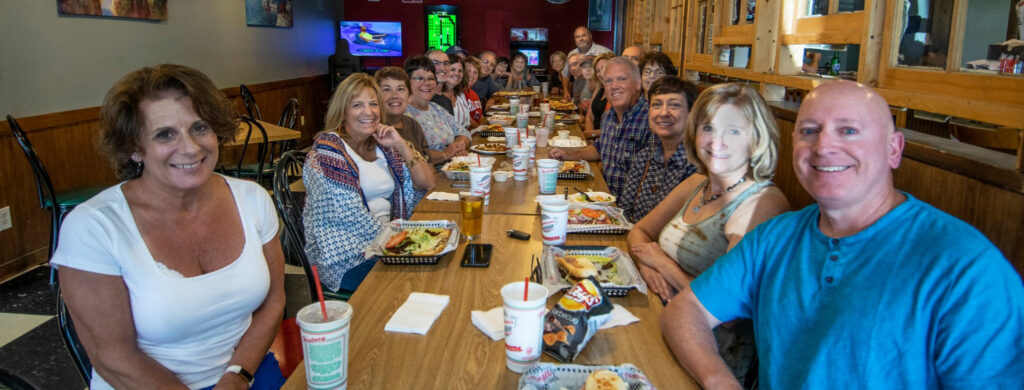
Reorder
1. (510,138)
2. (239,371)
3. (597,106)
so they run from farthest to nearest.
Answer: (597,106) → (510,138) → (239,371)

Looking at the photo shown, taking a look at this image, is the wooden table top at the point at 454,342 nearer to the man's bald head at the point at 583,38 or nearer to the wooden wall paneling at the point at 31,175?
the wooden wall paneling at the point at 31,175

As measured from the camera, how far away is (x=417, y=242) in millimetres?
1942

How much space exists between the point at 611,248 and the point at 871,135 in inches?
32.4

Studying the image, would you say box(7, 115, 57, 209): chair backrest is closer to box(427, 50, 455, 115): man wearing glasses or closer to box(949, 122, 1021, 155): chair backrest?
box(427, 50, 455, 115): man wearing glasses

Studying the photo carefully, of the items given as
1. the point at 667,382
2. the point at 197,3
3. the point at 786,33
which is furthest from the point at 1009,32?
the point at 197,3

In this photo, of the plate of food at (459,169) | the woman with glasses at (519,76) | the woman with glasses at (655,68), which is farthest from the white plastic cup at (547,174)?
the woman with glasses at (519,76)

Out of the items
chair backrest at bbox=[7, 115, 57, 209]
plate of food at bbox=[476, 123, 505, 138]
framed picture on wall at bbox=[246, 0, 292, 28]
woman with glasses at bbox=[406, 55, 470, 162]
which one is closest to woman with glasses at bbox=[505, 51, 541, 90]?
framed picture on wall at bbox=[246, 0, 292, 28]

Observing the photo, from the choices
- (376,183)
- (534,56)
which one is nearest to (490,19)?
(534,56)

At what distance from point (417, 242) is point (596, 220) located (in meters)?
0.66

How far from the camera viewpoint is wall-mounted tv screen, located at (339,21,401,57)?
1105 cm

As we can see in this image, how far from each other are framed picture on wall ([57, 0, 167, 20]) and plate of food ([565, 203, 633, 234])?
3955mm

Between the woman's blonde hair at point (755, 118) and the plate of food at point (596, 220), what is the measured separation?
1.61 feet

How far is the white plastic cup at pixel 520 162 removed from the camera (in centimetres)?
297

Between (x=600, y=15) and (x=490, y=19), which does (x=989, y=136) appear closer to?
(x=600, y=15)
